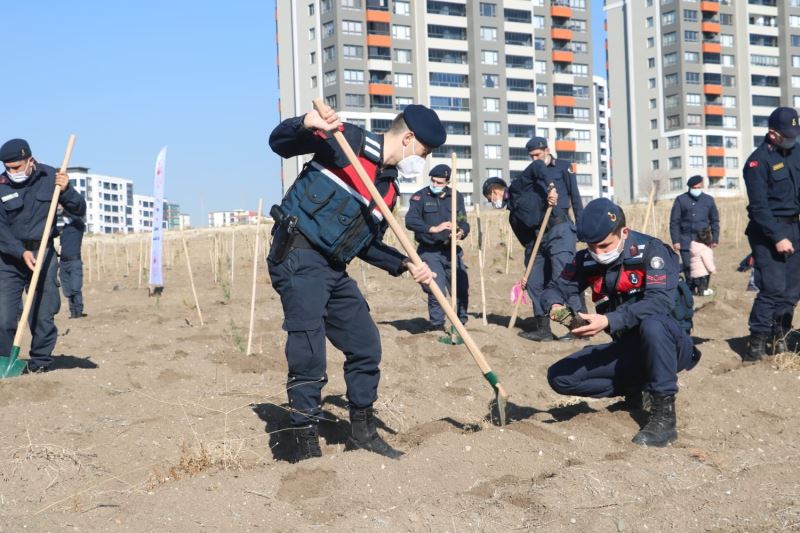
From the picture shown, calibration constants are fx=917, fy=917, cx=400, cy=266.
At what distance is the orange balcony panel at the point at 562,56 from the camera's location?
226 ft

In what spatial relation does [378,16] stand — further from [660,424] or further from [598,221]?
[660,424]

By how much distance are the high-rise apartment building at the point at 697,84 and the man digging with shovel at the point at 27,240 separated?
63421 mm

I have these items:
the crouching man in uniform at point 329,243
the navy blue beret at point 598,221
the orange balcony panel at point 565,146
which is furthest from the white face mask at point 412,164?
the orange balcony panel at point 565,146

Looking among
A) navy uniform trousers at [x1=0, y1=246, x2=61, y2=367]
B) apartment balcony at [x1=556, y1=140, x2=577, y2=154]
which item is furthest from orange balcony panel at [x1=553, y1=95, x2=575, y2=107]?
navy uniform trousers at [x1=0, y1=246, x2=61, y2=367]

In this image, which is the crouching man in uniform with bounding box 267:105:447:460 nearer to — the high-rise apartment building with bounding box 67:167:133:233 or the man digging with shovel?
the man digging with shovel

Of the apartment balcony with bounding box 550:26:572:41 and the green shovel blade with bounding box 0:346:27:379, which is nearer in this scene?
the green shovel blade with bounding box 0:346:27:379

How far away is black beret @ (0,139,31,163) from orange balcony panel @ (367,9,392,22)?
55.2m

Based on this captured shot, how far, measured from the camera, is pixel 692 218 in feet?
41.2

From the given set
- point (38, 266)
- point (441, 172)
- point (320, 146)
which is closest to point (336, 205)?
point (320, 146)

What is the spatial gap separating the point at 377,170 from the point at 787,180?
383 cm

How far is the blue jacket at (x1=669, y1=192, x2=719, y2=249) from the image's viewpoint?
12523 mm

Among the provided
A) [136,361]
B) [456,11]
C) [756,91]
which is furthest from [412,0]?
[136,361]

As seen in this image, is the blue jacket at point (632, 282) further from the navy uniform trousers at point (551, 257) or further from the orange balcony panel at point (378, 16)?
the orange balcony panel at point (378, 16)

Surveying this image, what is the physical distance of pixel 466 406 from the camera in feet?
20.4
